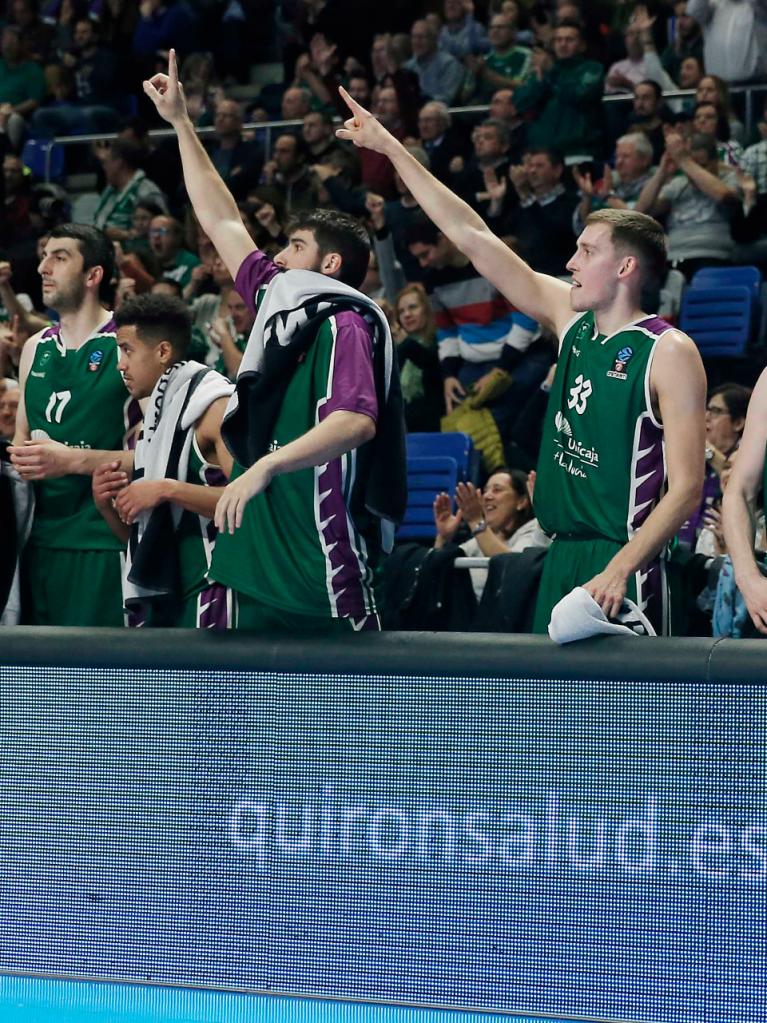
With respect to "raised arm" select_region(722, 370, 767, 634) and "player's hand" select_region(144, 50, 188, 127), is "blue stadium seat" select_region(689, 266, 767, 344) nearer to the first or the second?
"player's hand" select_region(144, 50, 188, 127)

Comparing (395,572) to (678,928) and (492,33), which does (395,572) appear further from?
(492,33)

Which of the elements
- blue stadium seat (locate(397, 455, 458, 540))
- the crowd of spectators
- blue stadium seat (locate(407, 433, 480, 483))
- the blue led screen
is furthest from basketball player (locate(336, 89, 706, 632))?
blue stadium seat (locate(407, 433, 480, 483))

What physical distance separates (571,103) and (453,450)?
12.0ft

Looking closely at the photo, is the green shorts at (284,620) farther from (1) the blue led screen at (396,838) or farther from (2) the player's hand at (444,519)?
(2) the player's hand at (444,519)

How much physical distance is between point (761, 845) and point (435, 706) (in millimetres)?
821

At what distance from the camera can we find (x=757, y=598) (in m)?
4.02

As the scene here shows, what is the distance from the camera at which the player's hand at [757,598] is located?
400 cm

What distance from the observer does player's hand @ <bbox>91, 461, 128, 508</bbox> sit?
5047mm

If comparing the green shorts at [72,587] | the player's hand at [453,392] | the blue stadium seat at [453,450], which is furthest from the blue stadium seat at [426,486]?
the green shorts at [72,587]

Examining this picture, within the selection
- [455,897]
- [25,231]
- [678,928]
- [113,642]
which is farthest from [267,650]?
[25,231]

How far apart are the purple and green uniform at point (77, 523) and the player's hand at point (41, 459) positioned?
358 millimetres

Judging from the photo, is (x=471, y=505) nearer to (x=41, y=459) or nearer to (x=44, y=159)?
(x=41, y=459)

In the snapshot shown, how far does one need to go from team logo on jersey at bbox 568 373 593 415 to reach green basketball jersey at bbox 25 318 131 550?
1.67m

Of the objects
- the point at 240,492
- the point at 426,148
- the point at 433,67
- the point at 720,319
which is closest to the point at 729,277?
the point at 720,319
